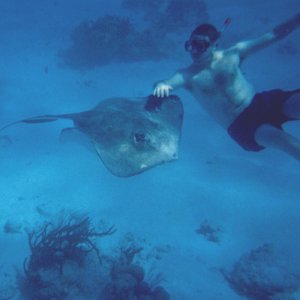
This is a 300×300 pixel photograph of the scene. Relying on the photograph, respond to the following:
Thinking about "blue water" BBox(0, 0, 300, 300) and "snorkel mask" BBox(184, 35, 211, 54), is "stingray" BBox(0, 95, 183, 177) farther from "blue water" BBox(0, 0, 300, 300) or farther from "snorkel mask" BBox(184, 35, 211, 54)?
"blue water" BBox(0, 0, 300, 300)

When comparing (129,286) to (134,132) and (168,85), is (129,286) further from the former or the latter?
(168,85)

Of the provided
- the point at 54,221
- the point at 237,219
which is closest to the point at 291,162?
the point at 237,219

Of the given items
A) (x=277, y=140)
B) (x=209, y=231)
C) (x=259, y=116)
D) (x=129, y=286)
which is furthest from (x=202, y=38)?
Result: (x=129, y=286)

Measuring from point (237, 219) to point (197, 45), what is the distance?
5.22m

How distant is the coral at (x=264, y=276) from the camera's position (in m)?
6.66

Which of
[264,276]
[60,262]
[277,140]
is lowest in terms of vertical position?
[264,276]

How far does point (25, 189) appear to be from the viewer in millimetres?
8586

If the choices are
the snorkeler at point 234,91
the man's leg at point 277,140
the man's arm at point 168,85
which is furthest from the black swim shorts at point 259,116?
the man's arm at point 168,85

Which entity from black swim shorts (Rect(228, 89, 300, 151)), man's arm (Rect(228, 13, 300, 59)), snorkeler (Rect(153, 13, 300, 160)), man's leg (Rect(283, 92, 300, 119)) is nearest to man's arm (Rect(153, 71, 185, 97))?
snorkeler (Rect(153, 13, 300, 160))

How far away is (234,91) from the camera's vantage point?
5.80m

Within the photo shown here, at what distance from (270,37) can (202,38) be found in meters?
1.48

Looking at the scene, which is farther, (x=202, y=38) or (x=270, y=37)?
(x=270, y=37)

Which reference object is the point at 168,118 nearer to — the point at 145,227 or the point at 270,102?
the point at 270,102

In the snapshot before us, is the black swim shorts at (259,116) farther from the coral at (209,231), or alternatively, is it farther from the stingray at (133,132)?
the coral at (209,231)
